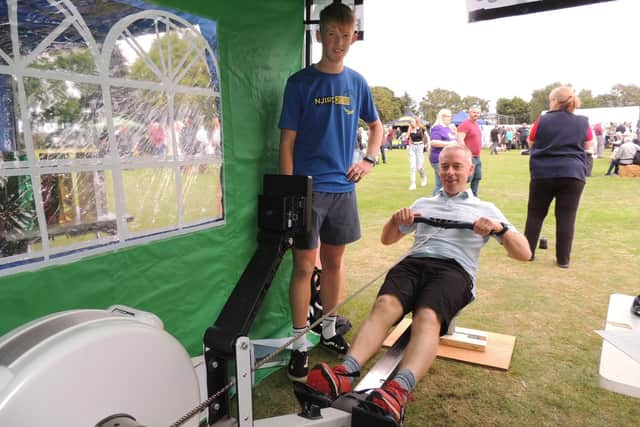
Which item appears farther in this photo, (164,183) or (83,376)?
(164,183)

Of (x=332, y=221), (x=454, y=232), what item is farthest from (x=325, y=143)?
(x=454, y=232)

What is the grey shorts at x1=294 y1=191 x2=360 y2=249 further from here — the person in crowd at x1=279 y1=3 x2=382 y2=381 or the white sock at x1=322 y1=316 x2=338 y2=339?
the white sock at x1=322 y1=316 x2=338 y2=339

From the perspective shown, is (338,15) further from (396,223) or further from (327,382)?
(327,382)

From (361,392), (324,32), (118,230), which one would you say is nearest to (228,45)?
(324,32)

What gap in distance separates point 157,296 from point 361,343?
2.74ft

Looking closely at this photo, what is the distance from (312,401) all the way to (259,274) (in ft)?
1.43

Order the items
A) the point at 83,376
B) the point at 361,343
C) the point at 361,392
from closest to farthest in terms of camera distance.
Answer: the point at 83,376 < the point at 361,392 < the point at 361,343

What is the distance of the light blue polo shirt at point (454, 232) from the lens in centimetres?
215

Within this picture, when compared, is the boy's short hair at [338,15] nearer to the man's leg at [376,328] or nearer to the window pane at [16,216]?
the man's leg at [376,328]

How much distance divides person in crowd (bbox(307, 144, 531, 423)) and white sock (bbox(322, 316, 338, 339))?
606mm

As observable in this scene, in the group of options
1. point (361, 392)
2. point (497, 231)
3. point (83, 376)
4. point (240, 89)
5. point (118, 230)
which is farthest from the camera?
point (240, 89)

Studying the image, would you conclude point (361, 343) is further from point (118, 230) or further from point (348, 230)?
point (118, 230)

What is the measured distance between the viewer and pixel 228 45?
2.04 metres

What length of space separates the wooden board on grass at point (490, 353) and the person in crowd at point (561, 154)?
174 cm
